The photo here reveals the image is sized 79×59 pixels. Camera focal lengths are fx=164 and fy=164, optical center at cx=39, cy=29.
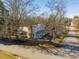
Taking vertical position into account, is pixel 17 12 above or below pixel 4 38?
above

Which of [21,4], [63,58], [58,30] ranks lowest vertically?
[63,58]

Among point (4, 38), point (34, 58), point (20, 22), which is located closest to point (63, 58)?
point (34, 58)

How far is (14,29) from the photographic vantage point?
24.0 m

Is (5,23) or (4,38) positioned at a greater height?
(5,23)

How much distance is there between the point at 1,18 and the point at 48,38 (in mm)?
8014

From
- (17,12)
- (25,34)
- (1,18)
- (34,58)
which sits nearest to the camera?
(34,58)

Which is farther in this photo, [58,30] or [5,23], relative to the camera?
[58,30]

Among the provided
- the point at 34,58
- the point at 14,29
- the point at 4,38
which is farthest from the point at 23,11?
the point at 34,58

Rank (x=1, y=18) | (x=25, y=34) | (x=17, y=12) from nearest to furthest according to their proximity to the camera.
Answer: (x=17, y=12)
(x=1, y=18)
(x=25, y=34)

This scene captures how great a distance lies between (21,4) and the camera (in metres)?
23.1

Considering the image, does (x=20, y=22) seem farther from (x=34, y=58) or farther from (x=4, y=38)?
(x=34, y=58)

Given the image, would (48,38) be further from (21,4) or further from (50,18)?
(21,4)

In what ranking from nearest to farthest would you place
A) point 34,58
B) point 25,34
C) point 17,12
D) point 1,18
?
point 34,58, point 17,12, point 1,18, point 25,34

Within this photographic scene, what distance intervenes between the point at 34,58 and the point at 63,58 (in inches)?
98.7
